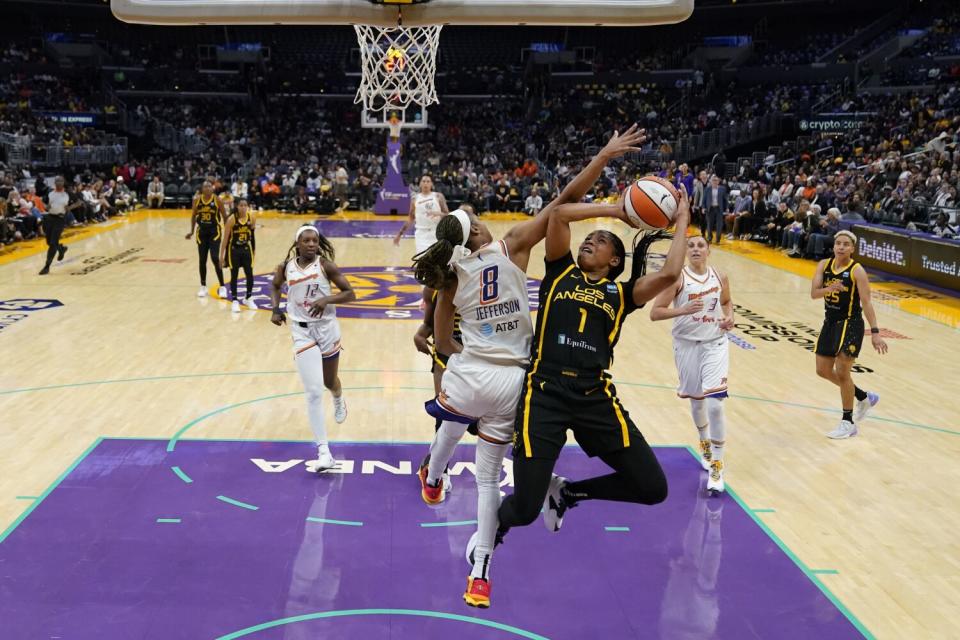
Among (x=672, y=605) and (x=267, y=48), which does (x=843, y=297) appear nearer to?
(x=672, y=605)

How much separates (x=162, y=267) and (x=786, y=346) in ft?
37.4

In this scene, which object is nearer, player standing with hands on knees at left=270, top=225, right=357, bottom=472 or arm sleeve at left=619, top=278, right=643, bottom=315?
arm sleeve at left=619, top=278, right=643, bottom=315

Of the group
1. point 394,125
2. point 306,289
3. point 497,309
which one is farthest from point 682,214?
point 394,125

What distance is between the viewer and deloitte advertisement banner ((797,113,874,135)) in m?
29.5

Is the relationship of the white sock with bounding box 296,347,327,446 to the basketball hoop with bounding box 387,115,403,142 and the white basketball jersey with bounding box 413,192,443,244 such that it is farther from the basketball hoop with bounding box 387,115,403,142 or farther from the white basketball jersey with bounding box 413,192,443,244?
the basketball hoop with bounding box 387,115,403,142

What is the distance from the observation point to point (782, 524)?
5996 millimetres

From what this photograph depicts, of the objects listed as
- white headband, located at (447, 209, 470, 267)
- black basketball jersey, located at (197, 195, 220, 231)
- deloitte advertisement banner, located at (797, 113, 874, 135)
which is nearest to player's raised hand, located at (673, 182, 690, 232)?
white headband, located at (447, 209, 470, 267)

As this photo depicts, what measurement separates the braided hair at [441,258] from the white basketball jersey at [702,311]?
2.62m

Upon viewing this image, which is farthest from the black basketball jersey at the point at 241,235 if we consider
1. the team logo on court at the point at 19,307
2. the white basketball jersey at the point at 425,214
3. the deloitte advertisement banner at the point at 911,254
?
the deloitte advertisement banner at the point at 911,254

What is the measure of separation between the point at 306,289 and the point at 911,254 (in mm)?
13169

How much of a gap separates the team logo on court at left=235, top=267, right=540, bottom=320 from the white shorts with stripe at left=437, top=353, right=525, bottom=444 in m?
7.25

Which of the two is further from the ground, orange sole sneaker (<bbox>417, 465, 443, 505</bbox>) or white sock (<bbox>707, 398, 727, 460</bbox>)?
white sock (<bbox>707, 398, 727, 460</bbox>)

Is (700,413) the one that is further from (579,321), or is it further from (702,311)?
(579,321)

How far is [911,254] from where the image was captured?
16.5 m
